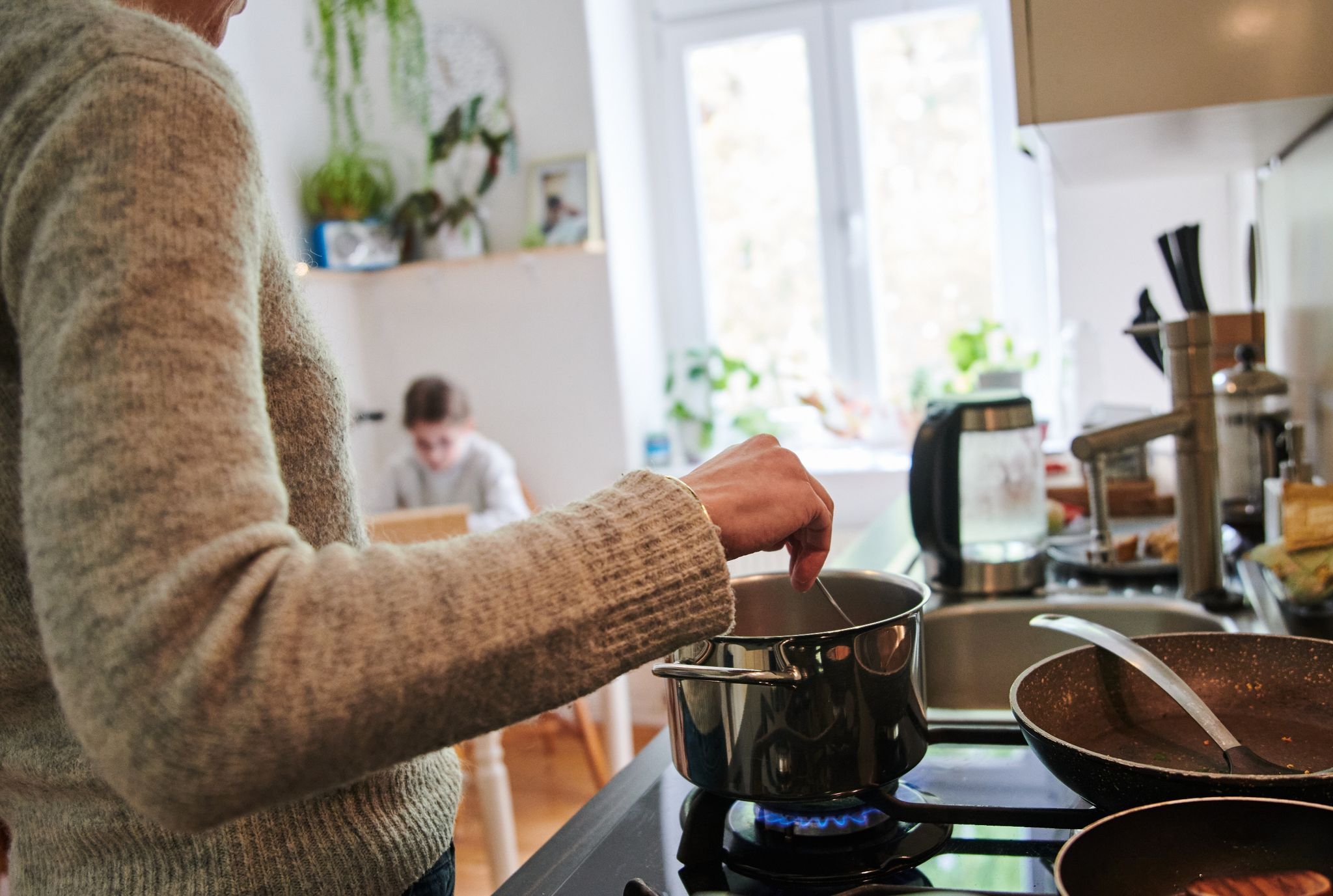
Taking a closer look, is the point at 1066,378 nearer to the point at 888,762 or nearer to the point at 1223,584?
the point at 1223,584

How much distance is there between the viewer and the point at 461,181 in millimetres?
3451

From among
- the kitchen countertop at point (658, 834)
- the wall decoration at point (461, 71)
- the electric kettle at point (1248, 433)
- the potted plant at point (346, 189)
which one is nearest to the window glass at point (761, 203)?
the wall decoration at point (461, 71)

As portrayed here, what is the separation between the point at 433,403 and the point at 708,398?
909 millimetres

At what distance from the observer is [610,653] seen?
48 cm

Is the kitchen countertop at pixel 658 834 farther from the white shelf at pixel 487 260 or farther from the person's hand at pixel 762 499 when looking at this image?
the white shelf at pixel 487 260

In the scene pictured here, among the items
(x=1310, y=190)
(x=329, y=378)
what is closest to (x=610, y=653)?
(x=329, y=378)

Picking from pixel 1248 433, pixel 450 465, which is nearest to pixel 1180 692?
pixel 1248 433

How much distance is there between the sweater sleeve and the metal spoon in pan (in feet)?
1.33

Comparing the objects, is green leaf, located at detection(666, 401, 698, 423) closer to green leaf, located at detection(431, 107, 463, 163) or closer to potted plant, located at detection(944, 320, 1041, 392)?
potted plant, located at detection(944, 320, 1041, 392)

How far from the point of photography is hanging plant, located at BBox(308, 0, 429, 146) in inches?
112

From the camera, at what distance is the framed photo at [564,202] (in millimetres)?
3258

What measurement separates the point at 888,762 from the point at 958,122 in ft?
9.49

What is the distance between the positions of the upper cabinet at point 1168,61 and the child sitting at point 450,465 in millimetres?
2315

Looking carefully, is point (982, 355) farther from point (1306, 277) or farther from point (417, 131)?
point (417, 131)
